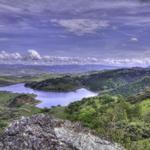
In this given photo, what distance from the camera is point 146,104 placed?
628ft

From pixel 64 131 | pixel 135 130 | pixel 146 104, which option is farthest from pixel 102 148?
pixel 146 104

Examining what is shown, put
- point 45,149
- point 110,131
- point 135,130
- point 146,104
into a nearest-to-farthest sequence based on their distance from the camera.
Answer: point 45,149 → point 110,131 → point 135,130 → point 146,104

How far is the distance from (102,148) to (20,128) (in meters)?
5.07

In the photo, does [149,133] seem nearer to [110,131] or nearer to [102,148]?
[110,131]

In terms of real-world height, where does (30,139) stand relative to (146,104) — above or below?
above

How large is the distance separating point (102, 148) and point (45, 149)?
3.55 metres

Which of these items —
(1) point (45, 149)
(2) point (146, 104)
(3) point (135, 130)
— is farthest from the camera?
(2) point (146, 104)

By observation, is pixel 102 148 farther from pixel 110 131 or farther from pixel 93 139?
pixel 110 131

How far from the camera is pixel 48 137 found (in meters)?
21.7

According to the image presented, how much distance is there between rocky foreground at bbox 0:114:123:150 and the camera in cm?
2156

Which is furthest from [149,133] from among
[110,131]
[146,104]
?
[146,104]

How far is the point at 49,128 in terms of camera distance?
2217cm

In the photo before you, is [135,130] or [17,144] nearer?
[17,144]

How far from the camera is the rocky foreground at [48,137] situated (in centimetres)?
2156
